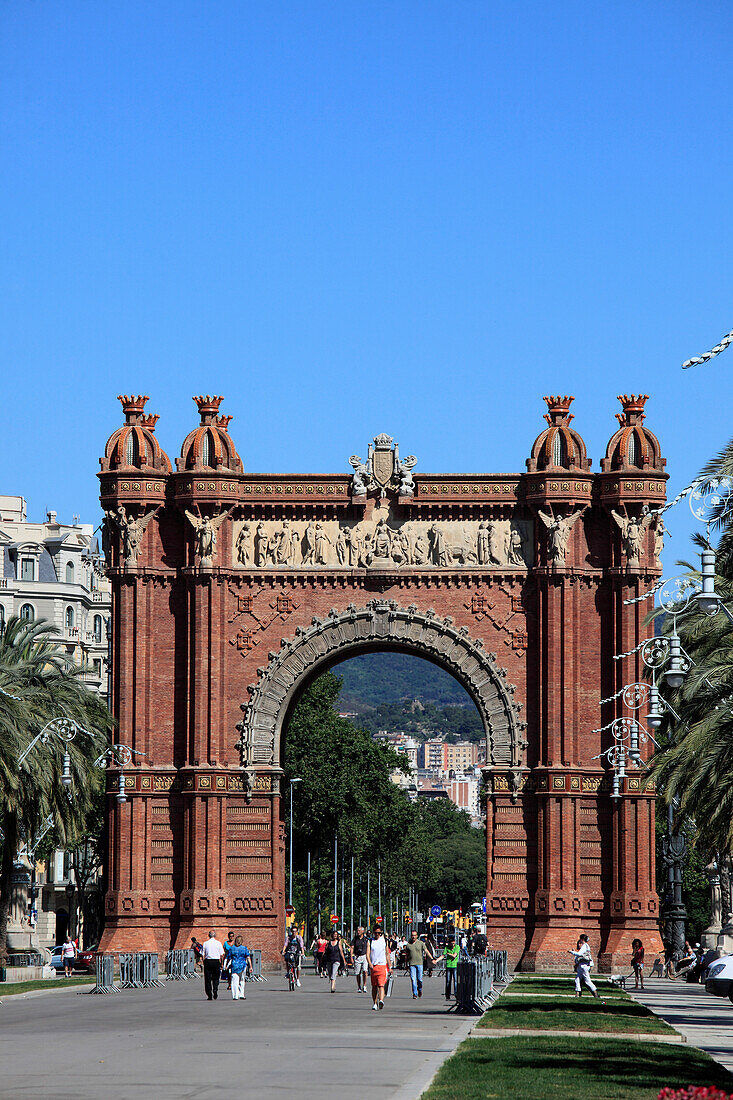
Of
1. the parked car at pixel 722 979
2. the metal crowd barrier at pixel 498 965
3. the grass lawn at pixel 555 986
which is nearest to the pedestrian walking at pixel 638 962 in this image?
the grass lawn at pixel 555 986

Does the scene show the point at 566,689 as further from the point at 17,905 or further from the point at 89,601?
the point at 89,601

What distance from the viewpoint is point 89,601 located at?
10056 centimetres

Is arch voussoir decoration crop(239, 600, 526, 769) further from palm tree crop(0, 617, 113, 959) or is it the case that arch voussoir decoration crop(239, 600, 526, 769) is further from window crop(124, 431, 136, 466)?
window crop(124, 431, 136, 466)

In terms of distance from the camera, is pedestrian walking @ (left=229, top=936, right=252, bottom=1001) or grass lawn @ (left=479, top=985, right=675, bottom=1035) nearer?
grass lawn @ (left=479, top=985, right=675, bottom=1035)

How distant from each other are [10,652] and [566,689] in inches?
616

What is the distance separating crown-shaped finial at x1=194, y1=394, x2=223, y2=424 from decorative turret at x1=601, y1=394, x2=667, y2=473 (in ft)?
37.3

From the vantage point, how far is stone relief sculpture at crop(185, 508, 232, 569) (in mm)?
51284

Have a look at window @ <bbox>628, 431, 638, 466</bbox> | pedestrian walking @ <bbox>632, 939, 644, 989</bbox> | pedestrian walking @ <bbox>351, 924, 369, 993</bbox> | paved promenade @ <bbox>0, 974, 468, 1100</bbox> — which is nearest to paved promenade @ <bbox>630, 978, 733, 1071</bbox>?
pedestrian walking @ <bbox>632, 939, 644, 989</bbox>

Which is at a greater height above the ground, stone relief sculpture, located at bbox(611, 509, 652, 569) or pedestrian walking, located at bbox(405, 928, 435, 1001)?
stone relief sculpture, located at bbox(611, 509, 652, 569)

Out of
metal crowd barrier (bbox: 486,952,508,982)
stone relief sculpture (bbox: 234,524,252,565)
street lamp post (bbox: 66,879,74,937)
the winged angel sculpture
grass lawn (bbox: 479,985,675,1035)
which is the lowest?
street lamp post (bbox: 66,879,74,937)

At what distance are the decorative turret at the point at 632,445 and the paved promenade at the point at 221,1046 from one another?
17.4 meters

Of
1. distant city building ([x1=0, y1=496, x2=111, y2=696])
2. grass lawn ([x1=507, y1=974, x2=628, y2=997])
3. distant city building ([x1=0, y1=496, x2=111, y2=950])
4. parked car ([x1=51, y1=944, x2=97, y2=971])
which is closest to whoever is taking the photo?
grass lawn ([x1=507, y1=974, x2=628, y2=997])

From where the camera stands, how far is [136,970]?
149 feet

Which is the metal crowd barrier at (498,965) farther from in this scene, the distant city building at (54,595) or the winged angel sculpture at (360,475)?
the distant city building at (54,595)
